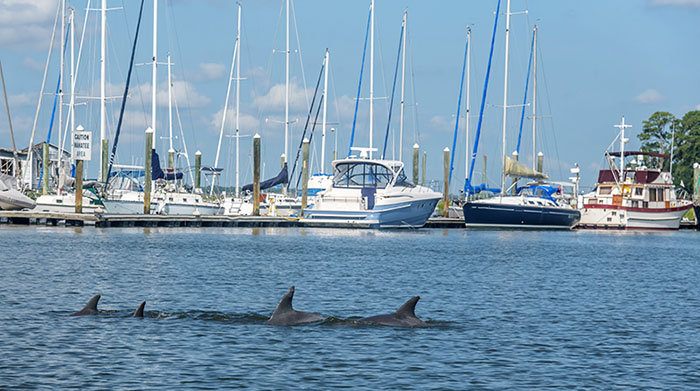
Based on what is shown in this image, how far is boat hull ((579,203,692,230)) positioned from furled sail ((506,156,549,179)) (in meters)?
7.28

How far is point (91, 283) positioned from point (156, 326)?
9.28 metres

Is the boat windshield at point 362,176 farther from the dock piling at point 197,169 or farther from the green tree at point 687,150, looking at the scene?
the green tree at point 687,150

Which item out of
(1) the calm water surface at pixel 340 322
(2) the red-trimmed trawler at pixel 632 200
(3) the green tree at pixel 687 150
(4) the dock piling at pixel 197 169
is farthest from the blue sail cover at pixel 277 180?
(3) the green tree at pixel 687 150

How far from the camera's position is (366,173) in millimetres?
67875

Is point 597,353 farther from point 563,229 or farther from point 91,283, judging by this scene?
point 563,229

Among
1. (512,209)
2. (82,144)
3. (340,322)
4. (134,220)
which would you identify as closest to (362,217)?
(512,209)

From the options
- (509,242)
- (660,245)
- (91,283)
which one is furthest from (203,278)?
(660,245)

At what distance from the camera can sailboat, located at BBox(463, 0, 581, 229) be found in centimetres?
7344

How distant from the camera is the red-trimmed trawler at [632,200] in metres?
82.8

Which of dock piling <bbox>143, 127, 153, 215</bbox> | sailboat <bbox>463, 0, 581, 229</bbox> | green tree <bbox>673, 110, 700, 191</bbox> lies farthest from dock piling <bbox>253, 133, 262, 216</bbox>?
green tree <bbox>673, 110, 700, 191</bbox>

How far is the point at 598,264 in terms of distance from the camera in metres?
45.6

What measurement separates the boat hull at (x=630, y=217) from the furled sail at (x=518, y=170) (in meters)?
7.28

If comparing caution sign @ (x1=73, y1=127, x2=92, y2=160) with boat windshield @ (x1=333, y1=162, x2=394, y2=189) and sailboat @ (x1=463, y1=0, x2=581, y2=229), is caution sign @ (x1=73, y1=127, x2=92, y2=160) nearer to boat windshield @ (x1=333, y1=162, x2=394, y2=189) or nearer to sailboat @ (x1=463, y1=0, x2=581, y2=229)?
boat windshield @ (x1=333, y1=162, x2=394, y2=189)

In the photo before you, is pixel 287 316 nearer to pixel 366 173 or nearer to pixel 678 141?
pixel 366 173
